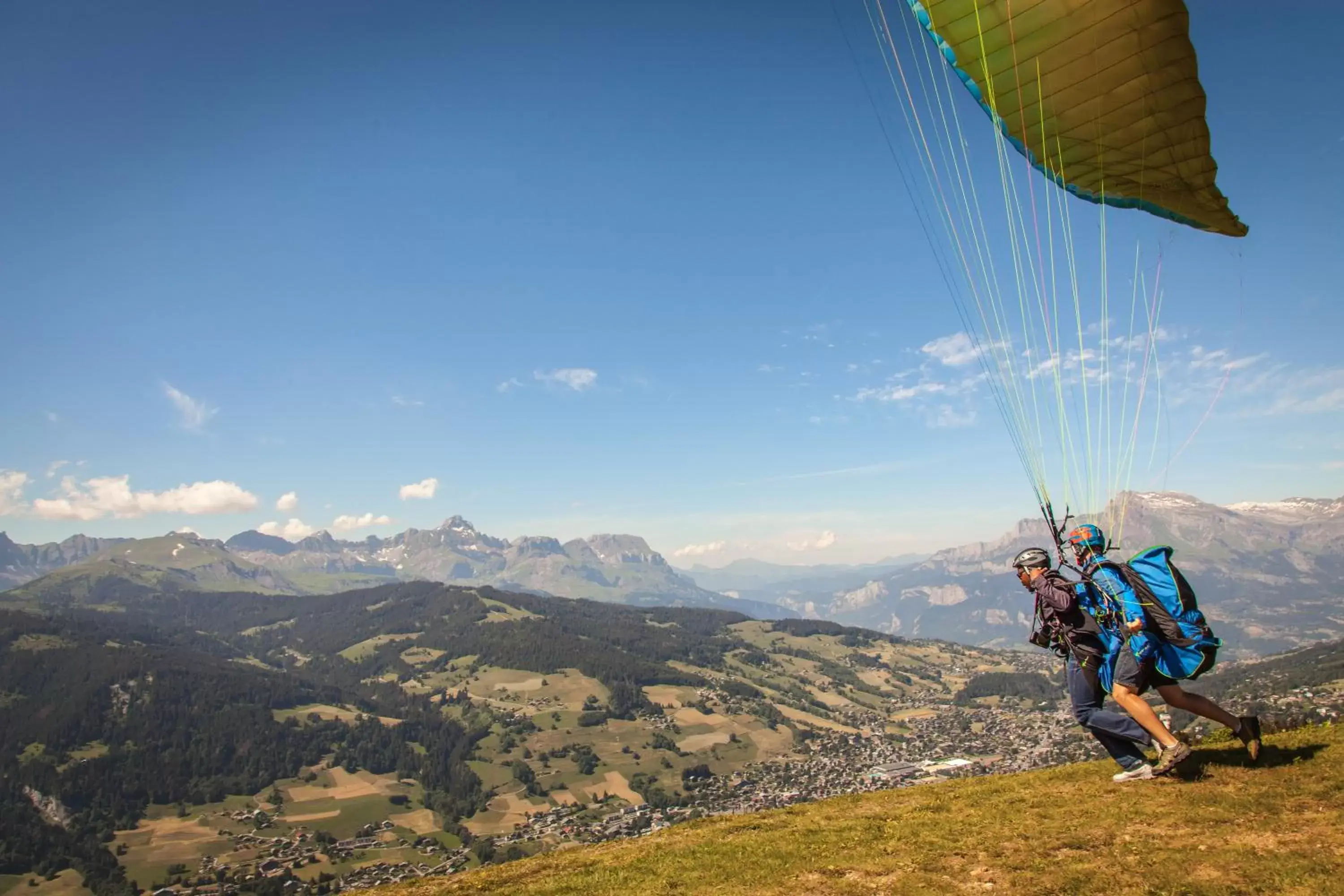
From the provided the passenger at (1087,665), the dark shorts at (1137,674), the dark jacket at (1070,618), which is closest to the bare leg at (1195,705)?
the dark shorts at (1137,674)

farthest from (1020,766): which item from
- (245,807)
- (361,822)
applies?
(245,807)

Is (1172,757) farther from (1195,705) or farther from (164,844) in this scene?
(164,844)

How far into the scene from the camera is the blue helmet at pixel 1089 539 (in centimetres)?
976

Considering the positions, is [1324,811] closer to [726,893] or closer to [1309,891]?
[1309,891]

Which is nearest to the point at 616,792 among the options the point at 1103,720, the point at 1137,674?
the point at 1103,720

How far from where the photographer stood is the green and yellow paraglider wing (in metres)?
12.4

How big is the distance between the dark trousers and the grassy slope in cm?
46

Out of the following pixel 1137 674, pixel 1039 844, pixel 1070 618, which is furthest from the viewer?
pixel 1070 618

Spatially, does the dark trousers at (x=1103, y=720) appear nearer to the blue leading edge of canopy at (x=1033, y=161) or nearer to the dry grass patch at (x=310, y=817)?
the blue leading edge of canopy at (x=1033, y=161)

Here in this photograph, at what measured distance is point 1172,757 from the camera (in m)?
9.09

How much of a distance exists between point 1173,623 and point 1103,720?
1961mm

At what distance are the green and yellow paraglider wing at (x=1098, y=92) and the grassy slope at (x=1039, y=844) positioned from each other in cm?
1064

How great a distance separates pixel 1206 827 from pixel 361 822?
215 m

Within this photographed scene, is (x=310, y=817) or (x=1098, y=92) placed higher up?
(x=1098, y=92)
